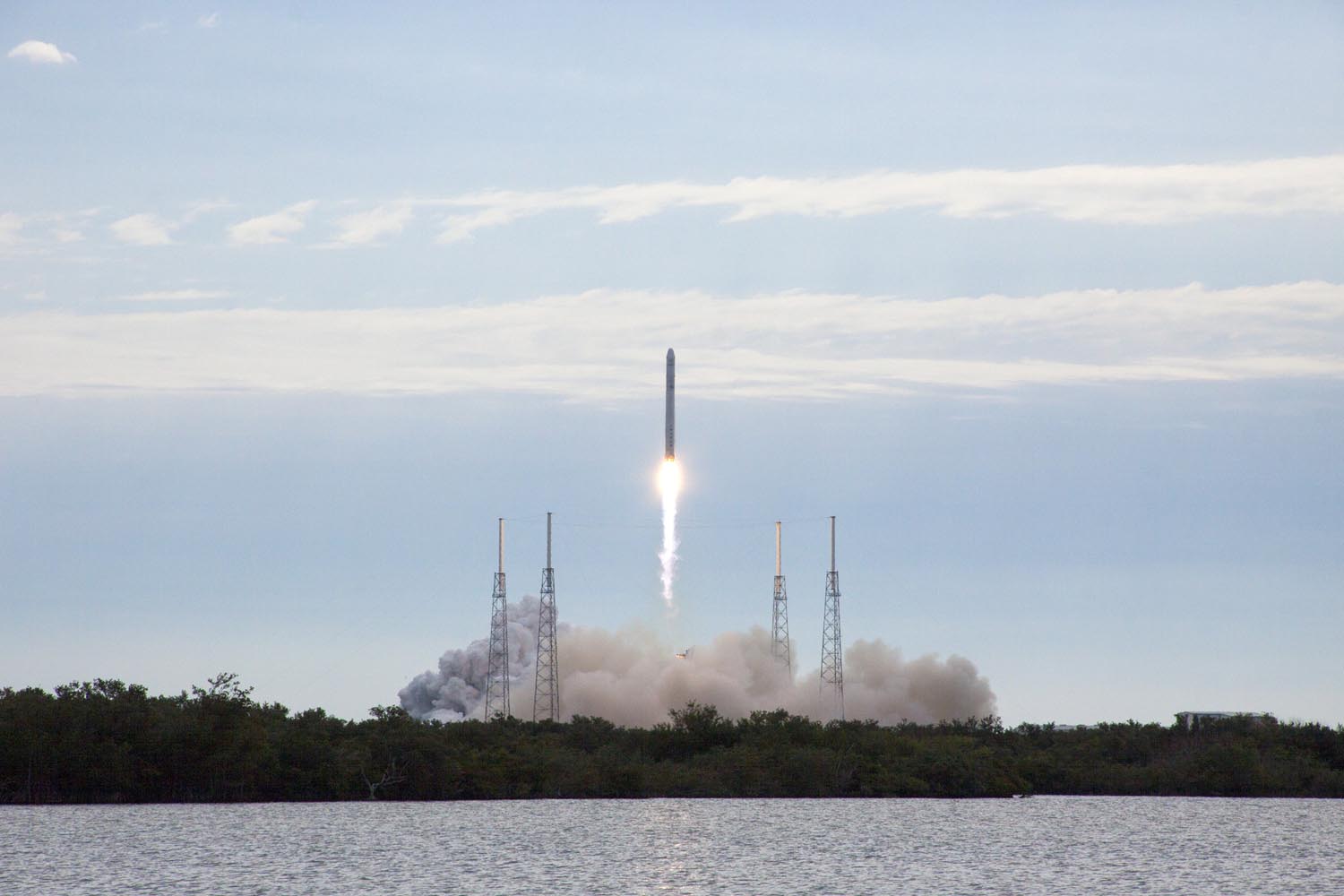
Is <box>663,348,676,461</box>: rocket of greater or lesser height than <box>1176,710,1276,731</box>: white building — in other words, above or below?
above

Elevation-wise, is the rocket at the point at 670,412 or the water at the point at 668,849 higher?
the rocket at the point at 670,412

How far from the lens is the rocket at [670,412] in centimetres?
11600

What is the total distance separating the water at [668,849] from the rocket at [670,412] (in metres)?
22.1

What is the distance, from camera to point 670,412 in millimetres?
116000

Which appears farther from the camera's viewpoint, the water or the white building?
the white building

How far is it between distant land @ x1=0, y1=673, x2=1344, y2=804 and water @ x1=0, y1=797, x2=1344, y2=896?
66.0 inches

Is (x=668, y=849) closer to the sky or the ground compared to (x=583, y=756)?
closer to the ground

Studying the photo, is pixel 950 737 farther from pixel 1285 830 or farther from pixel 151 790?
pixel 151 790

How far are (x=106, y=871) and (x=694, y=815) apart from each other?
4673 centimetres

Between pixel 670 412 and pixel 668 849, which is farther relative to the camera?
pixel 670 412

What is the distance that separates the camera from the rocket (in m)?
116

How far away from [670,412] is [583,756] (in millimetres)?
21744

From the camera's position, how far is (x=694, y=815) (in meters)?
113

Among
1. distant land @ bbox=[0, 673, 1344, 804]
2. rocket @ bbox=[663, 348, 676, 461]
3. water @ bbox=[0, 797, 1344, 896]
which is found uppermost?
rocket @ bbox=[663, 348, 676, 461]
